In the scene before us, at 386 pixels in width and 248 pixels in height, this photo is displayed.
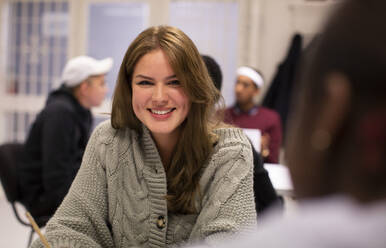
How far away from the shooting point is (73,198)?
1.14 m

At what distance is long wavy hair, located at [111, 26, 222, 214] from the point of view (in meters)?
1.09

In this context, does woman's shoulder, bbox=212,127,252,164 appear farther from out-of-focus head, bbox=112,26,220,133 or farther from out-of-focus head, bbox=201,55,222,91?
out-of-focus head, bbox=201,55,222,91

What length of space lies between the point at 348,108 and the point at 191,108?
858 millimetres

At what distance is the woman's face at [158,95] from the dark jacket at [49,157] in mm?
1055

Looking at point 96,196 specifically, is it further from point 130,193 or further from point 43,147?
point 43,147

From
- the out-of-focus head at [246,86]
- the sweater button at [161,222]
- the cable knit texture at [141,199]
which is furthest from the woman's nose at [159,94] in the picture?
the out-of-focus head at [246,86]

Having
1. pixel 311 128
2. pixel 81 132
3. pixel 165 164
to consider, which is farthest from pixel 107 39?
pixel 311 128

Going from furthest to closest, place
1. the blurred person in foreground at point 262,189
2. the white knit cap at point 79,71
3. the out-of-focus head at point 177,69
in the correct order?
the white knit cap at point 79,71
the blurred person in foreground at point 262,189
the out-of-focus head at point 177,69

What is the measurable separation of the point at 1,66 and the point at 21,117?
23.7 inches

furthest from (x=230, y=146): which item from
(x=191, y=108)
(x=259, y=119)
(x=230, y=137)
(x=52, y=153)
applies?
(x=259, y=119)

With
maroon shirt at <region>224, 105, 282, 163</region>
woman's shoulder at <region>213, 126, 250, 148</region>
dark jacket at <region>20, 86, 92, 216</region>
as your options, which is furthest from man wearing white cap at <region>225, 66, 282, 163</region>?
woman's shoulder at <region>213, 126, 250, 148</region>

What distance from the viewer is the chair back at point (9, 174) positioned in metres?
2.05

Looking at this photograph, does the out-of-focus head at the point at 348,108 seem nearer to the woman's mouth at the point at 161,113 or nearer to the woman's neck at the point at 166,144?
the woman's mouth at the point at 161,113

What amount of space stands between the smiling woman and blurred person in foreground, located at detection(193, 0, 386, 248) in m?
0.72
